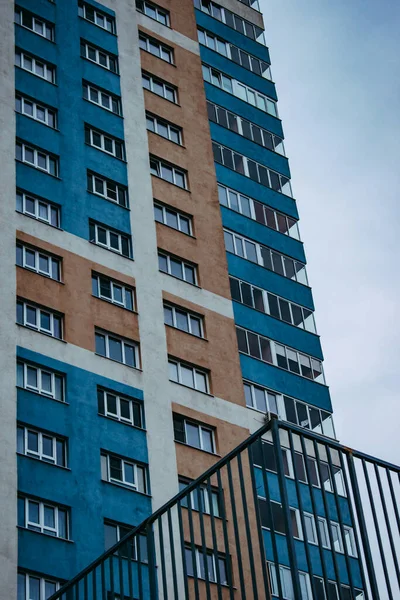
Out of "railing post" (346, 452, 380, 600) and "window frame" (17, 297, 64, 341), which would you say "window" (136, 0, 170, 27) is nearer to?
"window frame" (17, 297, 64, 341)

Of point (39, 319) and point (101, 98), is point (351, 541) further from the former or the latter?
point (101, 98)

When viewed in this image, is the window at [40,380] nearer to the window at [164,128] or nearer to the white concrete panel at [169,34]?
the window at [164,128]

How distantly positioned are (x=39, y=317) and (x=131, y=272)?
6100 mm

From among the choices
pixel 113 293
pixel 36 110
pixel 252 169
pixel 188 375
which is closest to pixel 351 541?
pixel 188 375

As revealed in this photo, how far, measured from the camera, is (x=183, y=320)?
4650 cm

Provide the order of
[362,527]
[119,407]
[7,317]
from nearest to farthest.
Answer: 1. [362,527]
2. [7,317]
3. [119,407]

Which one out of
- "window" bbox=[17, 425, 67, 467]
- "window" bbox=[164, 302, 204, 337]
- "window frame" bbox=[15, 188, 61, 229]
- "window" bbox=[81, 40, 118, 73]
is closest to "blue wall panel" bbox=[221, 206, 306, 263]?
"window" bbox=[164, 302, 204, 337]

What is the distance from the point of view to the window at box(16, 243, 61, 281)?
41.7 m

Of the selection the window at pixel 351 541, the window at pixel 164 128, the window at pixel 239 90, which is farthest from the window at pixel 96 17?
the window at pixel 351 541

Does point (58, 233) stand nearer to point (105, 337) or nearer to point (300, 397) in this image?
point (105, 337)

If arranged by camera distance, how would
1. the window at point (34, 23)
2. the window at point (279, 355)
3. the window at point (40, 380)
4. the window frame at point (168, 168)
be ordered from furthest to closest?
the window frame at point (168, 168)
the window at point (34, 23)
the window at point (279, 355)
the window at point (40, 380)

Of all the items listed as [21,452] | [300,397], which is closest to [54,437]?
[21,452]

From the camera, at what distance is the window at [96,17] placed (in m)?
52.9

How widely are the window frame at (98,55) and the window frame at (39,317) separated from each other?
1535 centimetres
